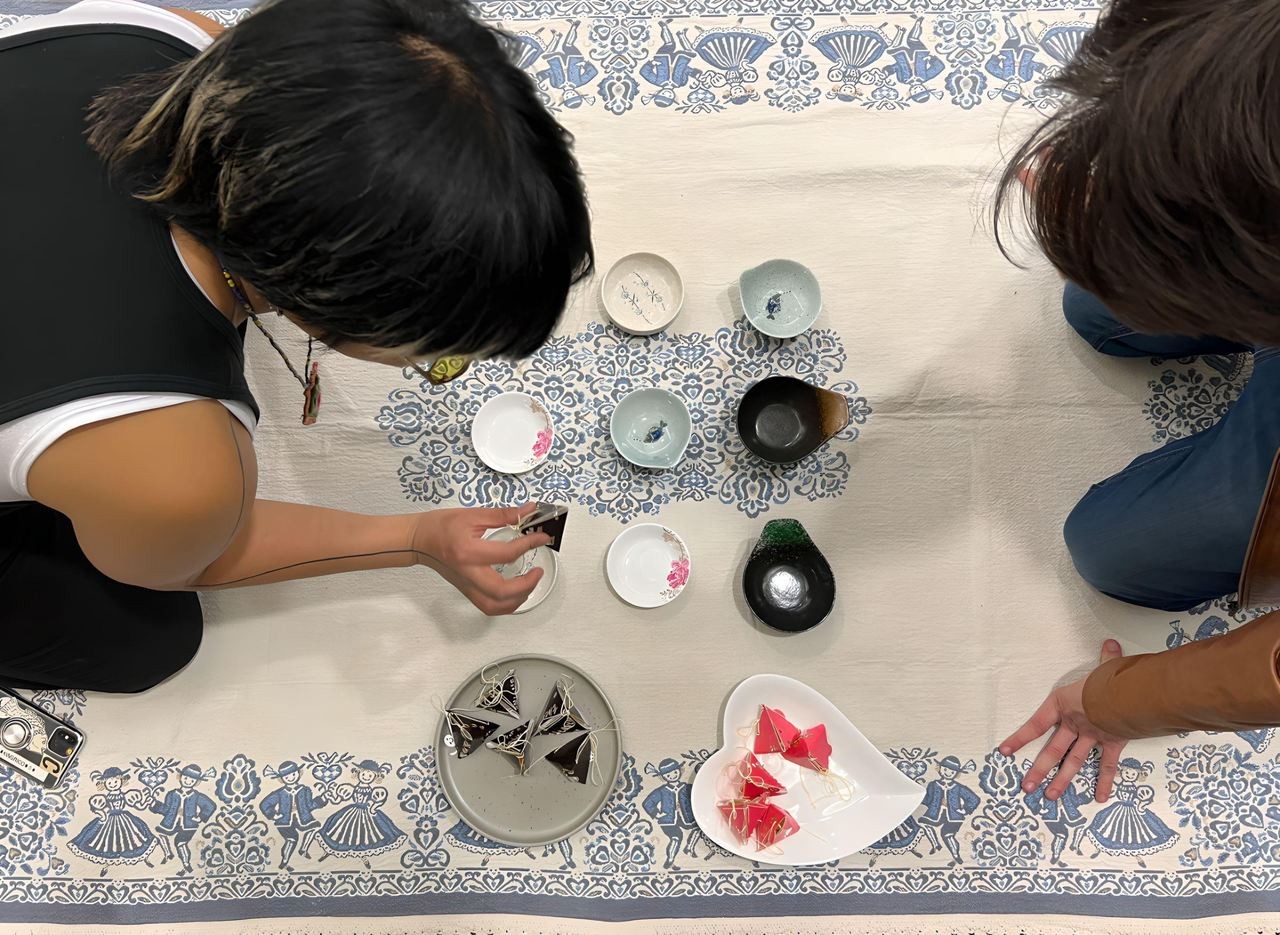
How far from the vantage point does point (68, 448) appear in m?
0.75

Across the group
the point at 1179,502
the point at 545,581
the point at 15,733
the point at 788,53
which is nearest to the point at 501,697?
the point at 545,581

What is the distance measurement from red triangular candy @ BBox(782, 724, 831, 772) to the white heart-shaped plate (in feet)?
0.04

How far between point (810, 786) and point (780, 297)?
2.67 feet

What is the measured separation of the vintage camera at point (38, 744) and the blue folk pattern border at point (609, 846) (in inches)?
1.2

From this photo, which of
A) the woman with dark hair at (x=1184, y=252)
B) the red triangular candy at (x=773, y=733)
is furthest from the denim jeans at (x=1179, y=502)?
the red triangular candy at (x=773, y=733)

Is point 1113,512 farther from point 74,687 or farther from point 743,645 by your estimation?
point 74,687

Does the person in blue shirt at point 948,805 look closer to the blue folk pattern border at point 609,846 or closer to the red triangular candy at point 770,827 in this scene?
the blue folk pattern border at point 609,846

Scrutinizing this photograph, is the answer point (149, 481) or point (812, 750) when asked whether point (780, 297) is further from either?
point (149, 481)

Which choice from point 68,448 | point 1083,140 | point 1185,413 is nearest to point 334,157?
point 68,448

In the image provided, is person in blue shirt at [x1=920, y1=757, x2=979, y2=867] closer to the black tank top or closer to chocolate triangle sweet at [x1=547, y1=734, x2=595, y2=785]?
chocolate triangle sweet at [x1=547, y1=734, x2=595, y2=785]

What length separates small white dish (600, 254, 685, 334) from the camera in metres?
1.36

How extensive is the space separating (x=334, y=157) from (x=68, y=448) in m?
0.40

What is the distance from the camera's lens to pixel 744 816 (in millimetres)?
1207

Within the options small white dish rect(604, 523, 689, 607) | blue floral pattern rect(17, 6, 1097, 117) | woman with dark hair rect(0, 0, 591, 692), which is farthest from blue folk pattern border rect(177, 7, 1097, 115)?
small white dish rect(604, 523, 689, 607)
